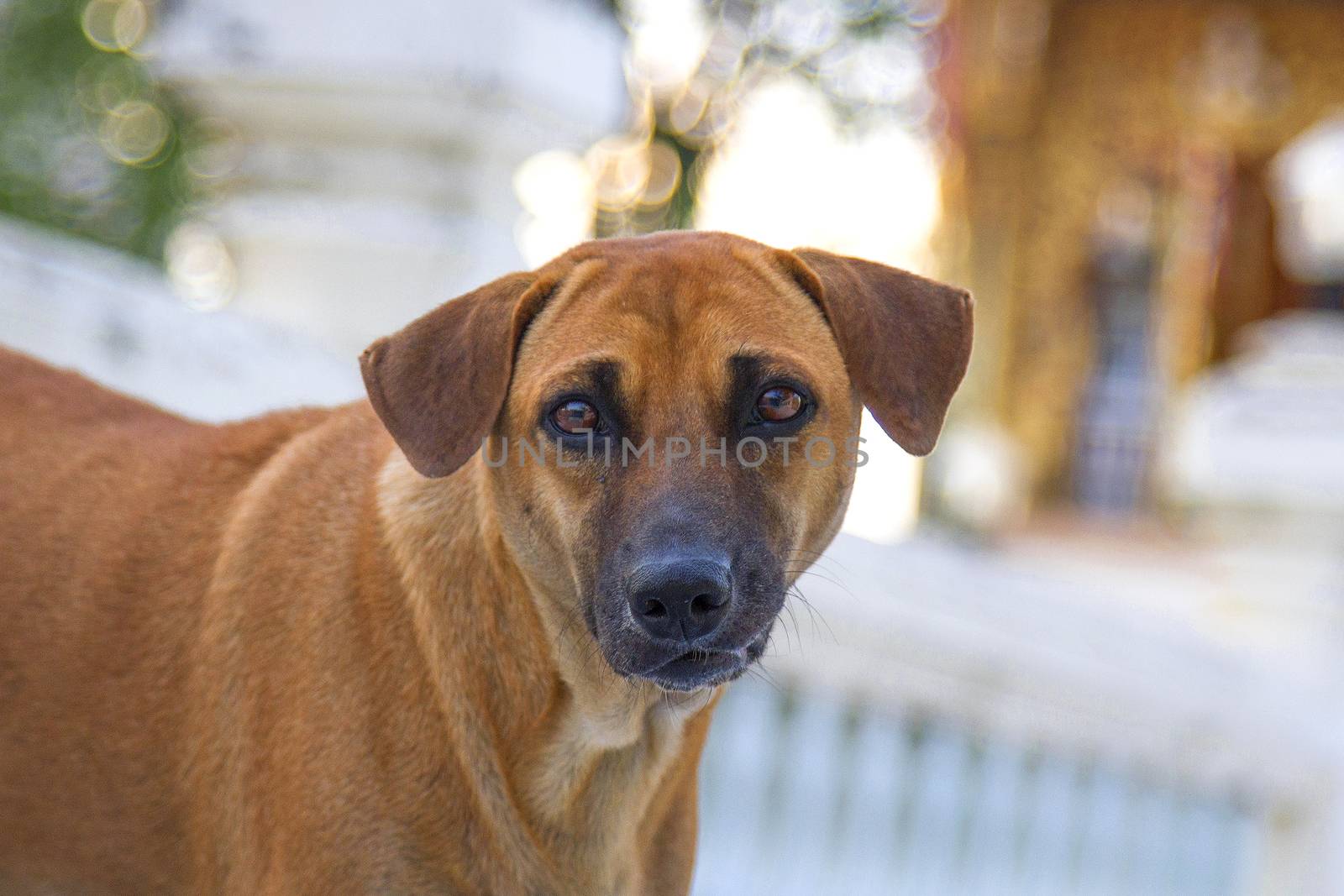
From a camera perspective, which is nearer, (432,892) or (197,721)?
(432,892)

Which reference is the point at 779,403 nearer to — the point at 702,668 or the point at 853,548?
the point at 702,668

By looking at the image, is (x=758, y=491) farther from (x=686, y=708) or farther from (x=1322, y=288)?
(x=1322, y=288)

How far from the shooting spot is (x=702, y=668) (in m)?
1.76

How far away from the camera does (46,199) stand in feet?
32.0

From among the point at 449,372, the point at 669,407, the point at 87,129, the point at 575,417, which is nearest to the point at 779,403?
the point at 669,407

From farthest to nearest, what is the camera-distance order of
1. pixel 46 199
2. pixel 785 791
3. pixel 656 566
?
pixel 46 199, pixel 785 791, pixel 656 566

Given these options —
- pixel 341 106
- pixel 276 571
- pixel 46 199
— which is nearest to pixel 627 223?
pixel 46 199

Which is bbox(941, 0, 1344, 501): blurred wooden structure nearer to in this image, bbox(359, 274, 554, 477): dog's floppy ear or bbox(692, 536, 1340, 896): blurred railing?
bbox(692, 536, 1340, 896): blurred railing

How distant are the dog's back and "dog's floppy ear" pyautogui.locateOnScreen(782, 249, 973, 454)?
97 cm

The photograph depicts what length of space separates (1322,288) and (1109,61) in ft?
19.0

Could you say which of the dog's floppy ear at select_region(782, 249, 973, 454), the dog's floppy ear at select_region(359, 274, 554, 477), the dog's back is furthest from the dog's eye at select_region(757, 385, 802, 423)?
the dog's back

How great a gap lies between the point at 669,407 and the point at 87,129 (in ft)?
32.9

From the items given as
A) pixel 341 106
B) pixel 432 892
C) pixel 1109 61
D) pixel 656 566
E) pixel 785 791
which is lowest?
pixel 785 791

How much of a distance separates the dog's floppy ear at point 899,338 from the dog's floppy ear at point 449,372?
43 centimetres
